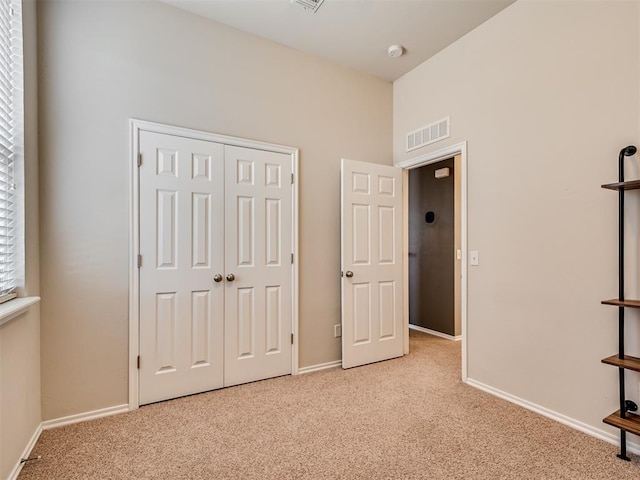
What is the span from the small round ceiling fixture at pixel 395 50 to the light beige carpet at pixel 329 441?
2999 millimetres

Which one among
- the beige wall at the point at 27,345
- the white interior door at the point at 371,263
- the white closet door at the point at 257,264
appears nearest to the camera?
the beige wall at the point at 27,345

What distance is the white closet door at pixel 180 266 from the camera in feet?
7.96

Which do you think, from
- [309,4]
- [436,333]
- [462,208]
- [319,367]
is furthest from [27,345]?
[436,333]

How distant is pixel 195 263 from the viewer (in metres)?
2.59

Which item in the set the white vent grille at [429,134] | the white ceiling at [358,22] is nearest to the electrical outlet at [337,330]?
the white vent grille at [429,134]

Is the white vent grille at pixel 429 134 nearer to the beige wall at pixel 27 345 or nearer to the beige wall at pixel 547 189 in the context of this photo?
the beige wall at pixel 547 189

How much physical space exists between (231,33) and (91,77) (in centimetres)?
115

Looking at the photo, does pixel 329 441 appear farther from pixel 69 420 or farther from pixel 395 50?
pixel 395 50

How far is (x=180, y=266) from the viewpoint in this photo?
2.54 meters

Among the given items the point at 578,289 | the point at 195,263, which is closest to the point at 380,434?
the point at 578,289

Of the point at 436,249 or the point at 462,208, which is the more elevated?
the point at 462,208

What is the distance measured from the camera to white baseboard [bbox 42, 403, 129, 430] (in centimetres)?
214

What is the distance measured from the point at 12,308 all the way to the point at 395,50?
3.34m

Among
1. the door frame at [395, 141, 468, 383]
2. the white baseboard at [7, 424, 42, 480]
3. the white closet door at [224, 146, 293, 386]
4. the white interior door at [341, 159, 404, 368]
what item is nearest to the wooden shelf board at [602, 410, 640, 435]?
the door frame at [395, 141, 468, 383]
